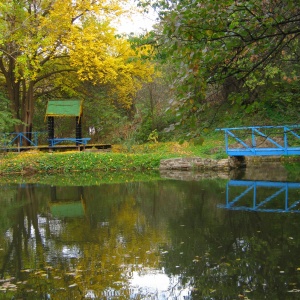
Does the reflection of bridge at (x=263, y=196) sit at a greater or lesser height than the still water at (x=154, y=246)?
greater

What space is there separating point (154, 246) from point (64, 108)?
15548 mm

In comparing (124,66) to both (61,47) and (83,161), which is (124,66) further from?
(83,161)

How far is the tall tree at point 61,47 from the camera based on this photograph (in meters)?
18.2

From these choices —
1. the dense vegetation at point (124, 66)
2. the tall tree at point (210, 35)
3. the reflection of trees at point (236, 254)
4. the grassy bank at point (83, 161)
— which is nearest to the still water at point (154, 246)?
the reflection of trees at point (236, 254)

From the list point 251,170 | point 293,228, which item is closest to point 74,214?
point 293,228

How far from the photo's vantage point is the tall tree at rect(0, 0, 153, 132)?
18.2 meters

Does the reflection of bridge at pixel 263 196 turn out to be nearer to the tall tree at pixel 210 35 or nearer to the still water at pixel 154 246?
the still water at pixel 154 246

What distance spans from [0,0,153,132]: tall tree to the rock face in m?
5.12

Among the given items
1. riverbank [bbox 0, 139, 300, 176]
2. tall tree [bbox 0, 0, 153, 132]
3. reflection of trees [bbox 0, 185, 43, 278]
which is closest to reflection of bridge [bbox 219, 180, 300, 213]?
riverbank [bbox 0, 139, 300, 176]

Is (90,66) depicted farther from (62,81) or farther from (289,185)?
(289,185)

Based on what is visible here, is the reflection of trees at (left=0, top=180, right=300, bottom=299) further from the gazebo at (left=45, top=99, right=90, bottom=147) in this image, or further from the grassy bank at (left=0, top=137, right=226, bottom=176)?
the gazebo at (left=45, top=99, right=90, bottom=147)

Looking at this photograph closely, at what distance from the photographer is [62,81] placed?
891 inches

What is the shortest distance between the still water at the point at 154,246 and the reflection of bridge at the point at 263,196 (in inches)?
1.1

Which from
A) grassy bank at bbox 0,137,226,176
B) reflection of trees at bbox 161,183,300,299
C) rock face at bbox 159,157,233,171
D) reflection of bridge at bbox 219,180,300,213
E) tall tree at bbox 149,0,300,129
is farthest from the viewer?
grassy bank at bbox 0,137,226,176
